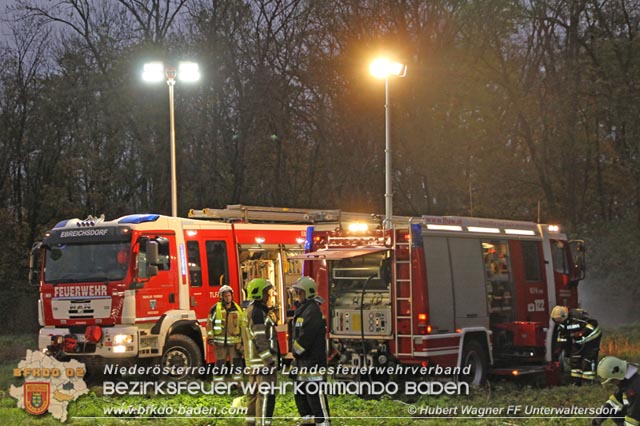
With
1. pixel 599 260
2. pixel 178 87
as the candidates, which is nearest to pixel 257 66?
pixel 178 87

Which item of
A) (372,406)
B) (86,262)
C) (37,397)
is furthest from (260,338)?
(86,262)

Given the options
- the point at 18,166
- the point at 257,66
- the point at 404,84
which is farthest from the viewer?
the point at 18,166

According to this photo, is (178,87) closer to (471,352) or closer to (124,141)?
(124,141)

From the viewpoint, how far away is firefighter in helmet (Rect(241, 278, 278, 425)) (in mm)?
10820

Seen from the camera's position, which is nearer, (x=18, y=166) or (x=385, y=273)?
(x=385, y=273)

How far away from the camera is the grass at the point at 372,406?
1197 cm

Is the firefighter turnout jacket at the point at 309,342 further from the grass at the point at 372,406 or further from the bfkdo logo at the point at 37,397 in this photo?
the bfkdo logo at the point at 37,397

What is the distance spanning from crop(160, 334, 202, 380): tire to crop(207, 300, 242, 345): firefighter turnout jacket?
2035 millimetres

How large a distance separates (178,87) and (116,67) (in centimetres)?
296

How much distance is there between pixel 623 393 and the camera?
8.61 m

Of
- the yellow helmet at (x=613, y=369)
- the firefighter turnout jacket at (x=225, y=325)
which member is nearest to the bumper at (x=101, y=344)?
the firefighter turnout jacket at (x=225, y=325)

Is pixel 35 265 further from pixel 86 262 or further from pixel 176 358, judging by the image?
pixel 176 358

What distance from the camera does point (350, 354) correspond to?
568 inches

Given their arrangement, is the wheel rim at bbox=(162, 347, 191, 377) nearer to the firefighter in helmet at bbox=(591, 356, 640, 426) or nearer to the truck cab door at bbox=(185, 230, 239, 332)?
the truck cab door at bbox=(185, 230, 239, 332)
